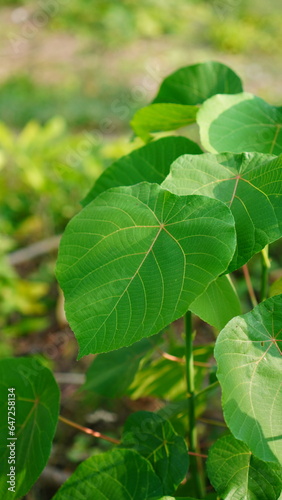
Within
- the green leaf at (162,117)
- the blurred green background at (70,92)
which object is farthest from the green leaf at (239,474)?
the blurred green background at (70,92)

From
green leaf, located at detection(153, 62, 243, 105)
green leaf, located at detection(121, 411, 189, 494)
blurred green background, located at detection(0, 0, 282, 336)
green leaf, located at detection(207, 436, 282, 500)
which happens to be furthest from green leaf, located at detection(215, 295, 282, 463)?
blurred green background, located at detection(0, 0, 282, 336)

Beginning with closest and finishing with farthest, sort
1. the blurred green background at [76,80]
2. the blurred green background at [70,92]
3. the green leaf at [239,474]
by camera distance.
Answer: the green leaf at [239,474], the blurred green background at [70,92], the blurred green background at [76,80]

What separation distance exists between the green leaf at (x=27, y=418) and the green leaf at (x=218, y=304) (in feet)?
0.87

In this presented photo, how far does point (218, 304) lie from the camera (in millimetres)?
647

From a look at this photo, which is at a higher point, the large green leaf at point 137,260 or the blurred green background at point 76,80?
the large green leaf at point 137,260

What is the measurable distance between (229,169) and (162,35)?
7.58 metres

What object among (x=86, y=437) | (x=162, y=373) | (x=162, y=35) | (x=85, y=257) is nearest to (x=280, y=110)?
(x=85, y=257)

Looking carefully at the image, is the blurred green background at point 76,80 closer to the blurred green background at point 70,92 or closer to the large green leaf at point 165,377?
the blurred green background at point 70,92

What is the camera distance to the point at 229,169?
0.62 m

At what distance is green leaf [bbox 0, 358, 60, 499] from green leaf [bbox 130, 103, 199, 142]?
42cm

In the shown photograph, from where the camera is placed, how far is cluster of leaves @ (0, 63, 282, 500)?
1.79 feet

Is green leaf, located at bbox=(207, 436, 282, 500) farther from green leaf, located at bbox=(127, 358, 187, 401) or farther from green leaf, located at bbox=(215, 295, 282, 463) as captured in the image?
green leaf, located at bbox=(127, 358, 187, 401)

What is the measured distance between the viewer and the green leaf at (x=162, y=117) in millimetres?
749

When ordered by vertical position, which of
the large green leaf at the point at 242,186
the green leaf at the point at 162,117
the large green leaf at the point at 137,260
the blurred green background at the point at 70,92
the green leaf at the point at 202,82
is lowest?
the blurred green background at the point at 70,92
